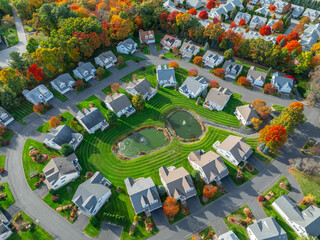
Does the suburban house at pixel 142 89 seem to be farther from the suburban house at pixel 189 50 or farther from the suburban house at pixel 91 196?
the suburban house at pixel 91 196

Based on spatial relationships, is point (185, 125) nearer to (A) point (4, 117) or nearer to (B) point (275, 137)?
(B) point (275, 137)

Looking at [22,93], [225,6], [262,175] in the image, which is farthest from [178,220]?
[225,6]

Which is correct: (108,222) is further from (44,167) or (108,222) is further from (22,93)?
(22,93)

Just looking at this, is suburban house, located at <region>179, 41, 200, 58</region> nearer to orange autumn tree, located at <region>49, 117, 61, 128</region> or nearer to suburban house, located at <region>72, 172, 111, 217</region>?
orange autumn tree, located at <region>49, 117, 61, 128</region>

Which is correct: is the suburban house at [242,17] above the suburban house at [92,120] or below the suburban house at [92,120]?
above

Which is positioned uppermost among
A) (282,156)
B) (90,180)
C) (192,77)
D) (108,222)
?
(192,77)

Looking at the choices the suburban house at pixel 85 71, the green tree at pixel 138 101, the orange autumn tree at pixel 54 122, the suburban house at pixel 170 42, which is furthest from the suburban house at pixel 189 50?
the orange autumn tree at pixel 54 122

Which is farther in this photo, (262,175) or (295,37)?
(295,37)

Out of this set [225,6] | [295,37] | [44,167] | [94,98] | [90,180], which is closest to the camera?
[90,180]
